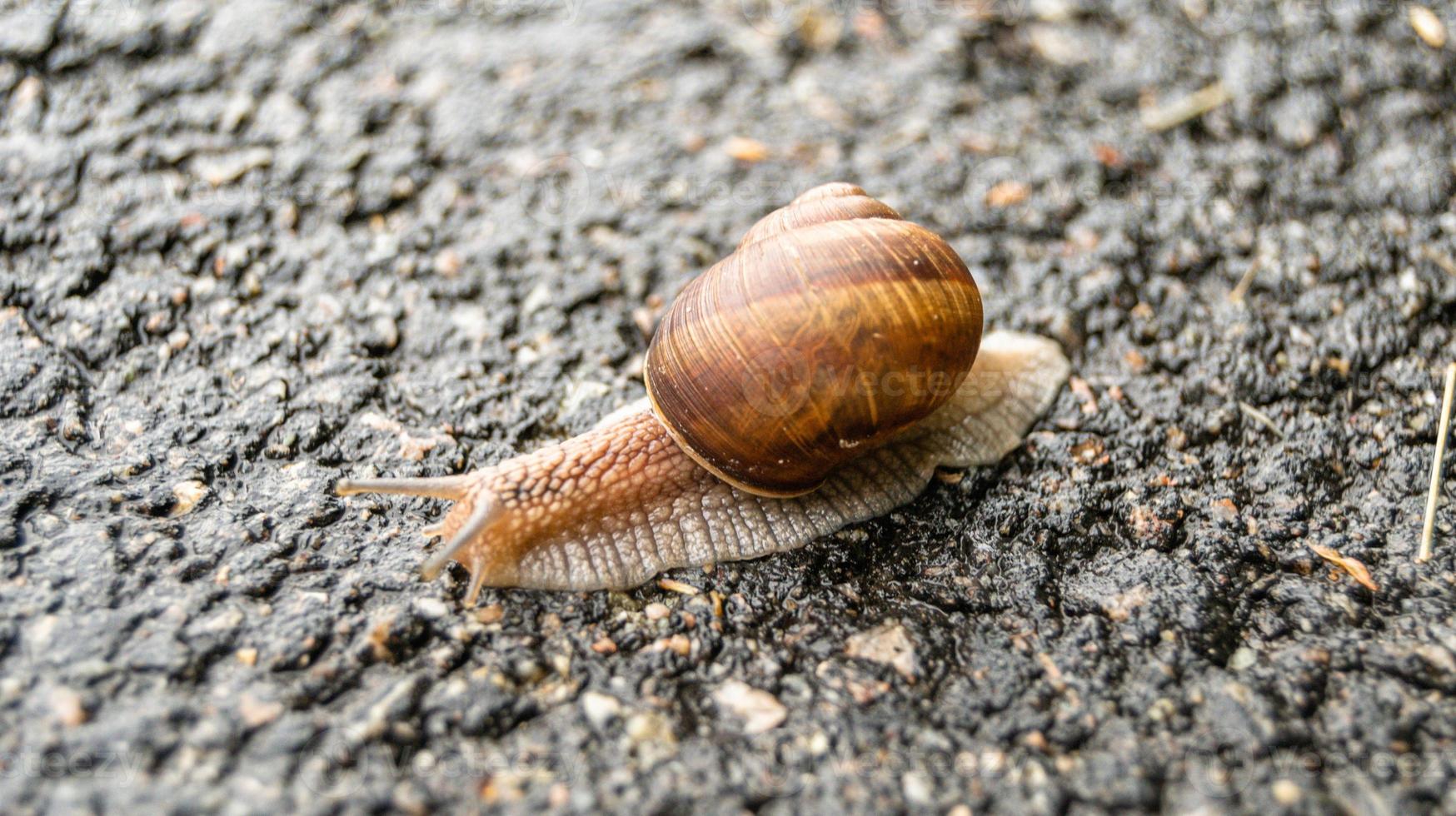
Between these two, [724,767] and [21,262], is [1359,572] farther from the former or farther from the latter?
[21,262]

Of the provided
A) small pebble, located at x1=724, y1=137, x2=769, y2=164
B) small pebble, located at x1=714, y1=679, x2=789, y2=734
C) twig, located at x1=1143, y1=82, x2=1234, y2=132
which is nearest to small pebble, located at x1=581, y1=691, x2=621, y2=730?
small pebble, located at x1=714, y1=679, x2=789, y2=734

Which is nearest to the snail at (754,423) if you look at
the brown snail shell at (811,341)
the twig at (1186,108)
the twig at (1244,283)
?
the brown snail shell at (811,341)

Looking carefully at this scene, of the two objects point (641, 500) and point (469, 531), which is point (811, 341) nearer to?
point (641, 500)

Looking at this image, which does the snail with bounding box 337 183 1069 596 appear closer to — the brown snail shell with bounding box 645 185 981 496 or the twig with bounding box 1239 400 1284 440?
the brown snail shell with bounding box 645 185 981 496

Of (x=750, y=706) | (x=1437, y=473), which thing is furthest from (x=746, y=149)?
(x=1437, y=473)

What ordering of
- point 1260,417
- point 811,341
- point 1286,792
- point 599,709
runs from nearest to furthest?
point 1286,792, point 599,709, point 811,341, point 1260,417

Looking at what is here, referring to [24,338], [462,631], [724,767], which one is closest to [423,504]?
[462,631]
